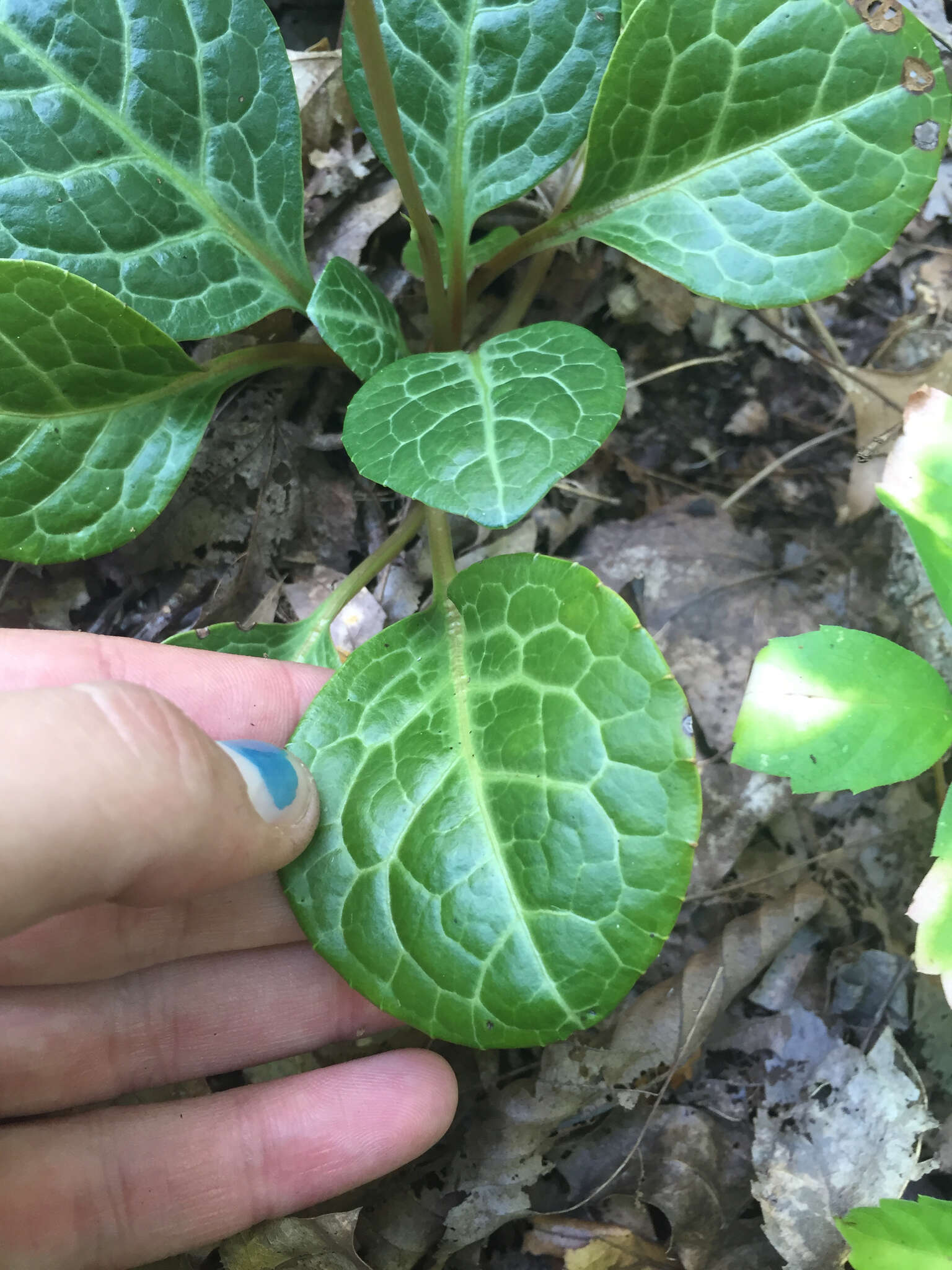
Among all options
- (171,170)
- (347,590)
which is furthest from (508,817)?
(171,170)

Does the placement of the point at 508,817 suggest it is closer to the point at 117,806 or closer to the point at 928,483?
the point at 117,806

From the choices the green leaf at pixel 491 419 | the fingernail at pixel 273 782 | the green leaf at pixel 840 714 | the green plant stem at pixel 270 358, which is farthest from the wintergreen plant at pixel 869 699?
the green plant stem at pixel 270 358

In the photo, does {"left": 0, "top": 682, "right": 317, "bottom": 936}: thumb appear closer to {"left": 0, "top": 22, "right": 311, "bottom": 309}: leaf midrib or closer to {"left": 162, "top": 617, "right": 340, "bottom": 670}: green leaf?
{"left": 162, "top": 617, "right": 340, "bottom": 670}: green leaf

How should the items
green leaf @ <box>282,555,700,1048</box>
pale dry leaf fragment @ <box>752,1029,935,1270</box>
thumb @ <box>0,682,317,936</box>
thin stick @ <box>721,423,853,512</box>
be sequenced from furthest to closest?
thin stick @ <box>721,423,853,512</box> → pale dry leaf fragment @ <box>752,1029,935,1270</box> → green leaf @ <box>282,555,700,1048</box> → thumb @ <box>0,682,317,936</box>

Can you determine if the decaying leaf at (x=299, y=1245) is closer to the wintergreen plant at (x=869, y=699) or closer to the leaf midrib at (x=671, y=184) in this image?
the wintergreen plant at (x=869, y=699)

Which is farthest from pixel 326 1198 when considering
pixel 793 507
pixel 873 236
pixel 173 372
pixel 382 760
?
pixel 873 236

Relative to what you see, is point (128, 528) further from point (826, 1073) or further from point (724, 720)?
point (826, 1073)

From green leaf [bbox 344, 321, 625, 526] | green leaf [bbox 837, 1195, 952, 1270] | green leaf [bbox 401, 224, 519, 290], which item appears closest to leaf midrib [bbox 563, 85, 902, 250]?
green leaf [bbox 401, 224, 519, 290]
